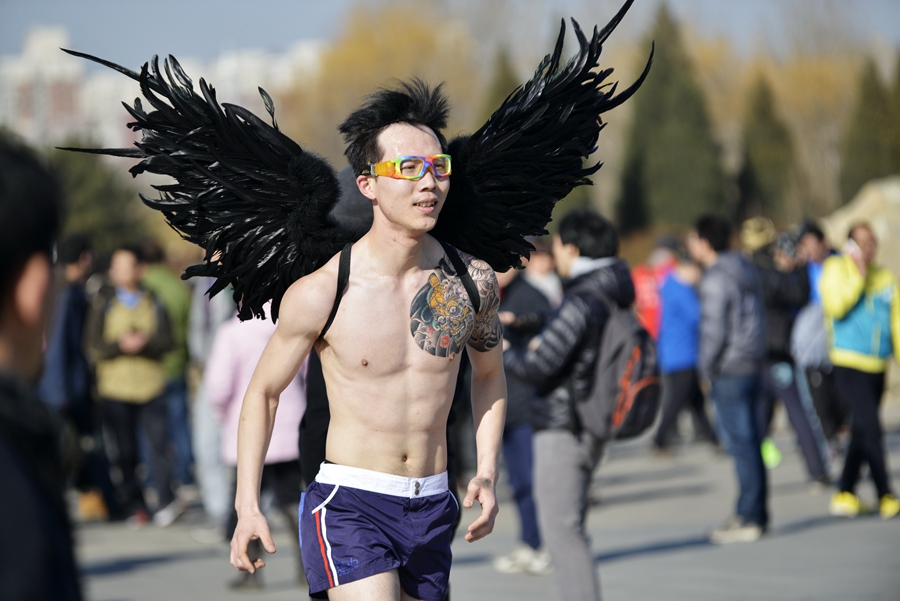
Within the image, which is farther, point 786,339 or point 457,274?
point 786,339

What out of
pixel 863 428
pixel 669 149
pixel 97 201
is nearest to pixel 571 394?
pixel 863 428

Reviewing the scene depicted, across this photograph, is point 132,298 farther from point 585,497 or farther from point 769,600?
point 769,600

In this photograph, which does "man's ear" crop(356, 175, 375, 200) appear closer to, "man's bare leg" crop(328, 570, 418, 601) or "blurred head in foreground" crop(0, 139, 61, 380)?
"man's bare leg" crop(328, 570, 418, 601)

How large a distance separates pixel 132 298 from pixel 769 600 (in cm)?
602

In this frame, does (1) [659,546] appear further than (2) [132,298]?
No

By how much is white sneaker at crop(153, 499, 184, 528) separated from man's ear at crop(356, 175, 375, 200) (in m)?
6.86

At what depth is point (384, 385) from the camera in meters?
3.78

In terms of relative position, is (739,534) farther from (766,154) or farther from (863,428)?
(766,154)

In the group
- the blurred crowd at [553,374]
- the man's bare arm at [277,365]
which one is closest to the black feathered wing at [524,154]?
the man's bare arm at [277,365]

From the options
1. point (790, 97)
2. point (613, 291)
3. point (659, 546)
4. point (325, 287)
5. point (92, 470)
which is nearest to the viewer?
point (325, 287)

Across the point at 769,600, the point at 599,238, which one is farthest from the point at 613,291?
the point at 769,600

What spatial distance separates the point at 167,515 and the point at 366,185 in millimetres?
6874

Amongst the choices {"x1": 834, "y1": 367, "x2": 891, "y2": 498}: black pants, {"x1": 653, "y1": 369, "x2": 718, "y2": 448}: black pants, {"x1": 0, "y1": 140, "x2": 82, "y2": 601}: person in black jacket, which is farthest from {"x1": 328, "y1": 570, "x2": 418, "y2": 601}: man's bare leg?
{"x1": 653, "y1": 369, "x2": 718, "y2": 448}: black pants

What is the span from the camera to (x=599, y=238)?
21.6 feet
